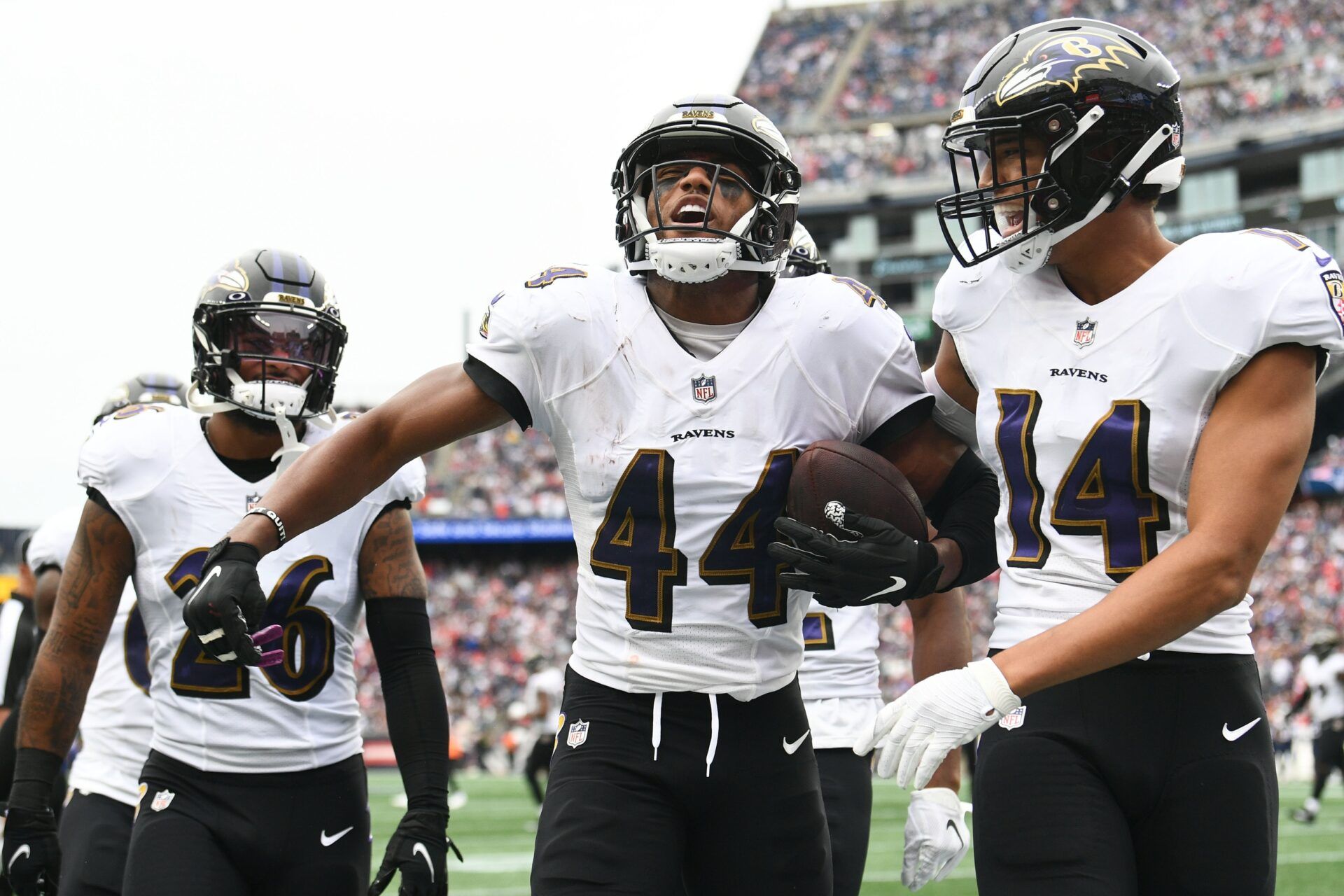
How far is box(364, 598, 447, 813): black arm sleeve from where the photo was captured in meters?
3.57

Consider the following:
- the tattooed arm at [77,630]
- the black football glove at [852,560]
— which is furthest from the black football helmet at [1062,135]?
the tattooed arm at [77,630]

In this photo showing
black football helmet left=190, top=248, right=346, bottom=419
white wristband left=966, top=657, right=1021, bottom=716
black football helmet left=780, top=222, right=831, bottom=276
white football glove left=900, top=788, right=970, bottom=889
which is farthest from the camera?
black football helmet left=780, top=222, right=831, bottom=276

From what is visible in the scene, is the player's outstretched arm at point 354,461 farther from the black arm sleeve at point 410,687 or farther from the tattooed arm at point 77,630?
the tattooed arm at point 77,630

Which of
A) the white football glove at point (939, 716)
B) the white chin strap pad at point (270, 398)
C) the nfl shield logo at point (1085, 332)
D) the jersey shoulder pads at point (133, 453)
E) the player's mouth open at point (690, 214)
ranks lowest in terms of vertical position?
the white football glove at point (939, 716)

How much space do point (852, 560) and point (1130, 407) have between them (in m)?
0.58

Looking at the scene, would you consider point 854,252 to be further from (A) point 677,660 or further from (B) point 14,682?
(A) point 677,660

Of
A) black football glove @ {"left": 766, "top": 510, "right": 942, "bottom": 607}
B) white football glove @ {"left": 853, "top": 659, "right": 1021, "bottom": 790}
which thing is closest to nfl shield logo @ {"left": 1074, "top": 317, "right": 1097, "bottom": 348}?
black football glove @ {"left": 766, "top": 510, "right": 942, "bottom": 607}

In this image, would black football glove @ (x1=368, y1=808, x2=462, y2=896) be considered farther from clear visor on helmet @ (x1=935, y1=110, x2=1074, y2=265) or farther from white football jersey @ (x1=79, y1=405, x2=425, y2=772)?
clear visor on helmet @ (x1=935, y1=110, x2=1074, y2=265)

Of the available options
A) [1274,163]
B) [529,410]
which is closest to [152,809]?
[529,410]

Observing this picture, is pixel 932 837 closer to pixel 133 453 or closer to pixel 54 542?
pixel 133 453

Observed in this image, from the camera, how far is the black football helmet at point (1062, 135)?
2.80 m

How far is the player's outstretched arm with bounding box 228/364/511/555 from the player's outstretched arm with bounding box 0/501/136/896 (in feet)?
2.91

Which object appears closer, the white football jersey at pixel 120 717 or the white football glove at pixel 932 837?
the white football glove at pixel 932 837

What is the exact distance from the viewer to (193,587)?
137 inches
